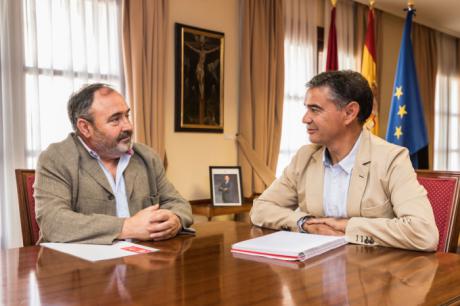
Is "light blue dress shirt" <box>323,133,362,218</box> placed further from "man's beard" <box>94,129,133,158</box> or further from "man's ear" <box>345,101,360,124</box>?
"man's beard" <box>94,129,133,158</box>

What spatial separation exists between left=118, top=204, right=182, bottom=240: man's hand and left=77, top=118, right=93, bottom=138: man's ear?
55 centimetres

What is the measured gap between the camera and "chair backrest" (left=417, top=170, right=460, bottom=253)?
6.46 ft

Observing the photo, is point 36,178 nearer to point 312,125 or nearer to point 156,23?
point 312,125

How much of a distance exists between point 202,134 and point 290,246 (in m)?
3.27

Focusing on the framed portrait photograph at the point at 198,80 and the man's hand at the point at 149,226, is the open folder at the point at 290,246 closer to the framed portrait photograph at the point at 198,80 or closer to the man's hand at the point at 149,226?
the man's hand at the point at 149,226

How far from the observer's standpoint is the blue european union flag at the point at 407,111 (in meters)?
4.80

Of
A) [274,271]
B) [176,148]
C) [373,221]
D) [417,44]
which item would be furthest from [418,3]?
[274,271]

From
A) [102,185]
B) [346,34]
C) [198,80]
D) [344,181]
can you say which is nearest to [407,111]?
[346,34]

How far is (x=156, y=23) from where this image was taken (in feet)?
13.8

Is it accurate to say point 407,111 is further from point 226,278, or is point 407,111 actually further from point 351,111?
point 226,278

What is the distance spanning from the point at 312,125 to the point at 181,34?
8.84ft

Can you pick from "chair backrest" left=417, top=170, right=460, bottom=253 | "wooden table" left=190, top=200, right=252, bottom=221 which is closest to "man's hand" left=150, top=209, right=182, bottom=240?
"chair backrest" left=417, top=170, right=460, bottom=253

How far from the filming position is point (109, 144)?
7.11 feet

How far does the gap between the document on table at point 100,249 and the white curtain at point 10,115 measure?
1943mm
